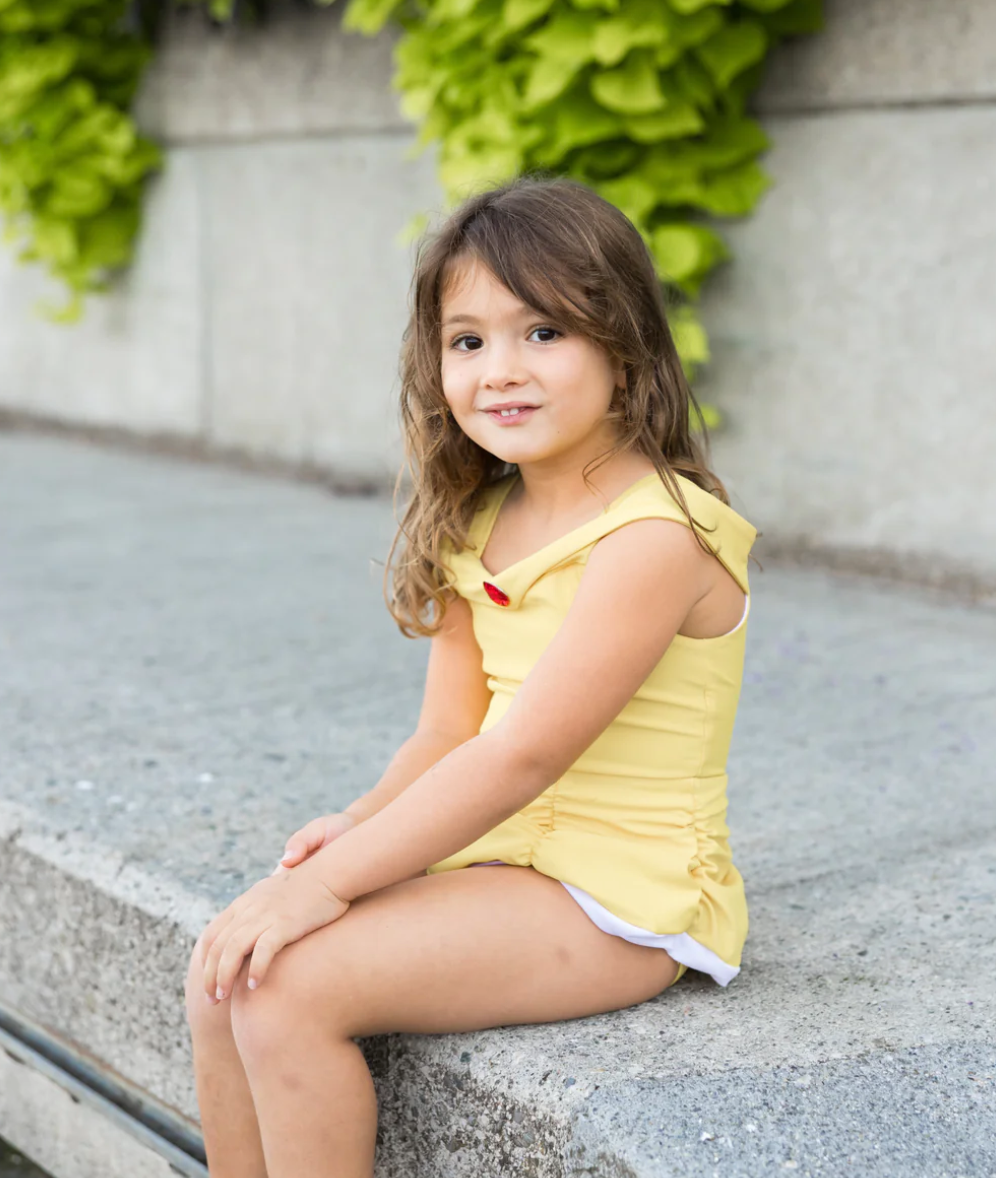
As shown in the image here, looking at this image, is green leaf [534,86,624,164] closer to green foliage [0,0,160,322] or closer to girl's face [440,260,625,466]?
girl's face [440,260,625,466]

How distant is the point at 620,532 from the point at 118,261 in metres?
4.82

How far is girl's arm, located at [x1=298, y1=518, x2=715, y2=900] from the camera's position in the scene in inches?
58.0

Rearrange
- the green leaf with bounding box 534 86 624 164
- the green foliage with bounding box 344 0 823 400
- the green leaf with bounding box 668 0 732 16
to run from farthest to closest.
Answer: the green leaf with bounding box 534 86 624 164 < the green foliage with bounding box 344 0 823 400 < the green leaf with bounding box 668 0 732 16

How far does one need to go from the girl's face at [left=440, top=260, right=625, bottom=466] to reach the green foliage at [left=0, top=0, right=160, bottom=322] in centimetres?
436

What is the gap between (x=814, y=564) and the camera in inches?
151

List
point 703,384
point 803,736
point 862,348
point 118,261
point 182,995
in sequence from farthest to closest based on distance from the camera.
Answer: point 118,261, point 703,384, point 862,348, point 803,736, point 182,995

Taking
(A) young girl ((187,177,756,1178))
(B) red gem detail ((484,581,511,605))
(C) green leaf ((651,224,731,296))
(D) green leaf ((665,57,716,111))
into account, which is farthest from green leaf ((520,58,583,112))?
(B) red gem detail ((484,581,511,605))

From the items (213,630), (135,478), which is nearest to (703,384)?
(213,630)

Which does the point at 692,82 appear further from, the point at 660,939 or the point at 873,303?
the point at 660,939

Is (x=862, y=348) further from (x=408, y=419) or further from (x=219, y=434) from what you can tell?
(x=219, y=434)

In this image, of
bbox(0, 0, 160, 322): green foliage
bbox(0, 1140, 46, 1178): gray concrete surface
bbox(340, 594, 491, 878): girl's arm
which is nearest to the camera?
bbox(340, 594, 491, 878): girl's arm

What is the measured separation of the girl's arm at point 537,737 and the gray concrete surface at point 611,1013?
0.21 meters

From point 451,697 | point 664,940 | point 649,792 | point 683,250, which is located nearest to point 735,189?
point 683,250

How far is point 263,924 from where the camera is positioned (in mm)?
1429
